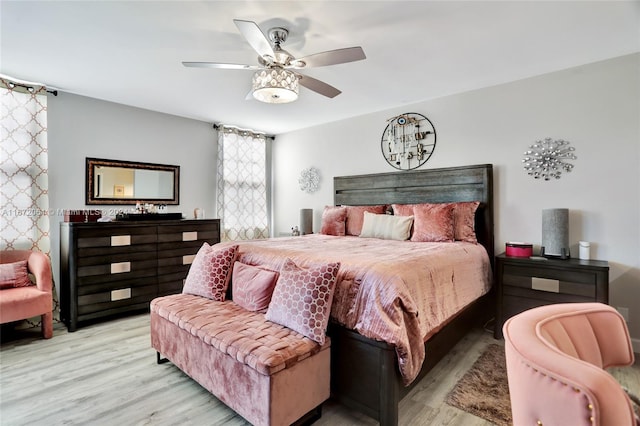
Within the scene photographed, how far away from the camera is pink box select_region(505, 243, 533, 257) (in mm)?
2980

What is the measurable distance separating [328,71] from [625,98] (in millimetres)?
2696

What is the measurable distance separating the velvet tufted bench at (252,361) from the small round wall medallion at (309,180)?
3223 mm

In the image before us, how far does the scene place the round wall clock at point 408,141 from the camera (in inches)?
153

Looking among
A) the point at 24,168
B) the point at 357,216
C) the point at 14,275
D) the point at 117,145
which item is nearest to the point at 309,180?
the point at 357,216

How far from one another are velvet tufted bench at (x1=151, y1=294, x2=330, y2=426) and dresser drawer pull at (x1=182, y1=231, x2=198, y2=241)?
1902 mm

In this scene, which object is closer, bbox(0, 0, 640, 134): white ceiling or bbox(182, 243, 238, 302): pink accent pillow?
bbox(0, 0, 640, 134): white ceiling

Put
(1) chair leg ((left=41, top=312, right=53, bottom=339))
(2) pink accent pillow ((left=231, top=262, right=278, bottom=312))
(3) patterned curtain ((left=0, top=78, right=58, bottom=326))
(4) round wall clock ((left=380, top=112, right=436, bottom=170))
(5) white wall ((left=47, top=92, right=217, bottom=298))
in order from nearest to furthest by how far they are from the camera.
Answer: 1. (2) pink accent pillow ((left=231, top=262, right=278, bottom=312))
2. (1) chair leg ((left=41, top=312, right=53, bottom=339))
3. (3) patterned curtain ((left=0, top=78, right=58, bottom=326))
4. (5) white wall ((left=47, top=92, right=217, bottom=298))
5. (4) round wall clock ((left=380, top=112, right=436, bottom=170))

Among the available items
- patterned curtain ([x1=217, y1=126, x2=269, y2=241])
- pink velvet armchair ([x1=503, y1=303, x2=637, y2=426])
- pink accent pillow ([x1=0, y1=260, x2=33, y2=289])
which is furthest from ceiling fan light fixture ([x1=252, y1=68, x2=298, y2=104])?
pink accent pillow ([x1=0, y1=260, x2=33, y2=289])

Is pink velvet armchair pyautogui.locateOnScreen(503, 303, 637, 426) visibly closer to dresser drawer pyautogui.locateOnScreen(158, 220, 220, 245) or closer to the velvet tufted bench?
the velvet tufted bench

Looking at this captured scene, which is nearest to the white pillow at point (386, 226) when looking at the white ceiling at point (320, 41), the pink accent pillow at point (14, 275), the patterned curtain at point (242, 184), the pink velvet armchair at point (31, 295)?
the white ceiling at point (320, 41)

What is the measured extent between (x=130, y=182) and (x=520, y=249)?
4711 millimetres

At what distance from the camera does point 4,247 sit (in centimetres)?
315

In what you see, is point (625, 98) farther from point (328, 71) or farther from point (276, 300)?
point (276, 300)

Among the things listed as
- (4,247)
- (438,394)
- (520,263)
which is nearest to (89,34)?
(4,247)
